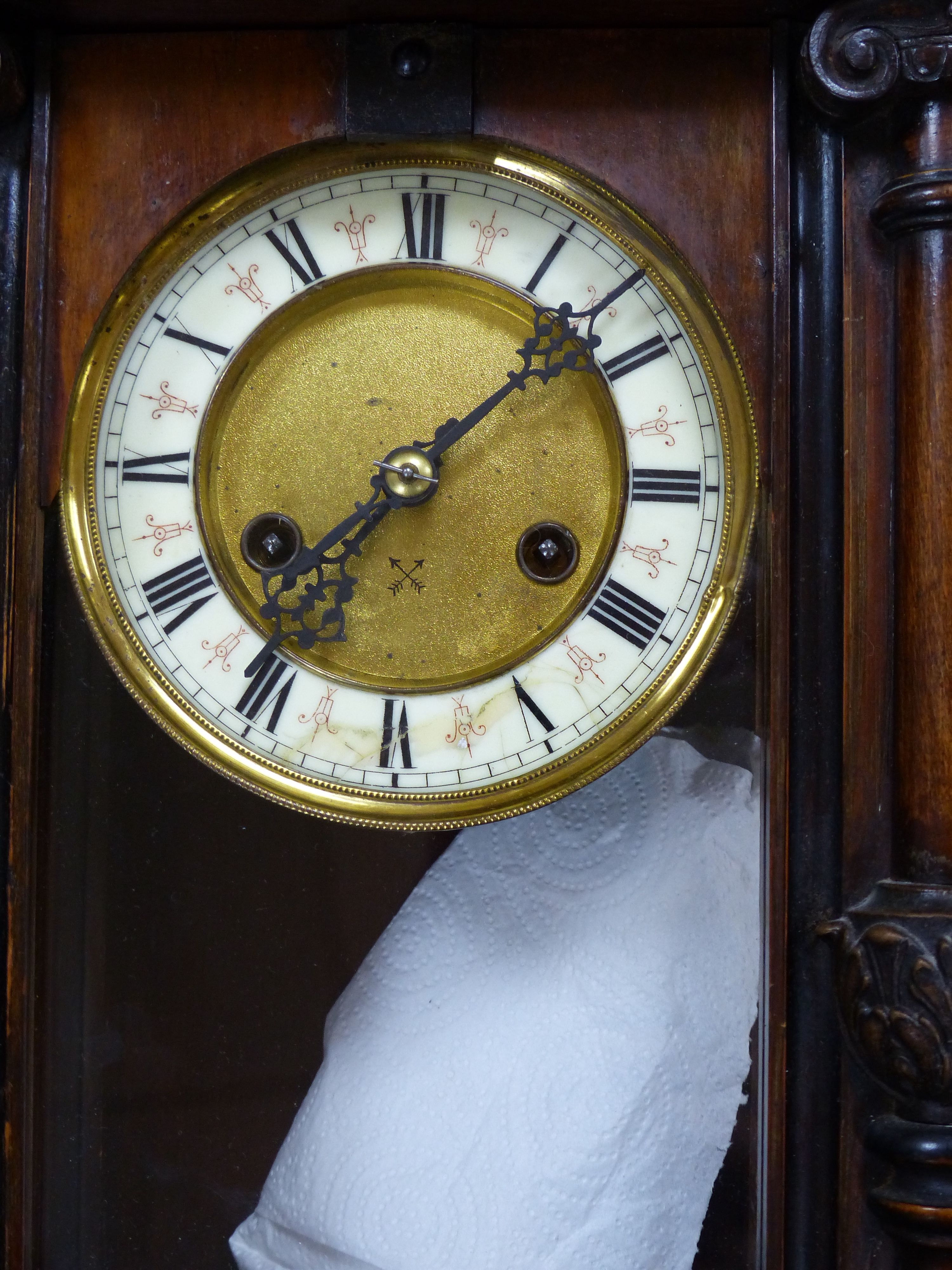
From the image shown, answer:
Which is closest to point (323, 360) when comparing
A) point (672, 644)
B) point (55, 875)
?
point (672, 644)

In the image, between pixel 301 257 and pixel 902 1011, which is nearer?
pixel 902 1011

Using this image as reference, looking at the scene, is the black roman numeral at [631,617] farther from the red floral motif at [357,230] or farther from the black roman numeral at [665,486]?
the red floral motif at [357,230]

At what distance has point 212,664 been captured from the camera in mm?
1052

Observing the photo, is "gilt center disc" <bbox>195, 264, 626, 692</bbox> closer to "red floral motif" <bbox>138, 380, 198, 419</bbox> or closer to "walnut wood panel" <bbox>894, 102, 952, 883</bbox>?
"red floral motif" <bbox>138, 380, 198, 419</bbox>

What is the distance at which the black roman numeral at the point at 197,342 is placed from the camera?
1.06 metres

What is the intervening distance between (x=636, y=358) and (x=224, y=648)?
1.31 feet

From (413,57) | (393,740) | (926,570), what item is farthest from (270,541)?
(926,570)

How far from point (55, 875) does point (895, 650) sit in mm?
687

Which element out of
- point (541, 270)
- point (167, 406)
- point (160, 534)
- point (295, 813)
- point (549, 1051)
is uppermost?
point (541, 270)

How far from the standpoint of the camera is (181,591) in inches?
41.7

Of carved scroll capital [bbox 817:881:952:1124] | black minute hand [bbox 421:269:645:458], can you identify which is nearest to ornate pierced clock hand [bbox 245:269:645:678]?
black minute hand [bbox 421:269:645:458]

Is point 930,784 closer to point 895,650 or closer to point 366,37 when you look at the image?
point 895,650

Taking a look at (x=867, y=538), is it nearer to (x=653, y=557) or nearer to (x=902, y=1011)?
(x=653, y=557)

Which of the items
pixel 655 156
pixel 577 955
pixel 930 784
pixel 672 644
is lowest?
pixel 577 955
